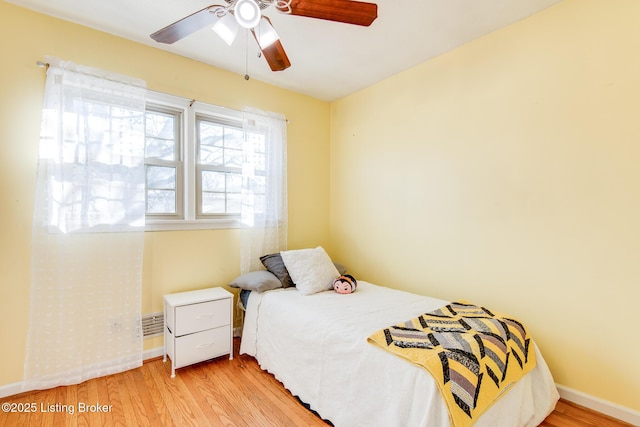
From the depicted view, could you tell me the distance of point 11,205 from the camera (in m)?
1.96

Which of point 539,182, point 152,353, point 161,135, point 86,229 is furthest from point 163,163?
point 539,182

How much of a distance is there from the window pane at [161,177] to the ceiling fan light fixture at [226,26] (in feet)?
4.50

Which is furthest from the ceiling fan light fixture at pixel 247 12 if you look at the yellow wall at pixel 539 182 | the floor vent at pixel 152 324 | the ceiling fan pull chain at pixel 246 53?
the floor vent at pixel 152 324

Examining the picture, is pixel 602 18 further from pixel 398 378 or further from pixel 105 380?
pixel 105 380

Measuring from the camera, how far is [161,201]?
2.57m

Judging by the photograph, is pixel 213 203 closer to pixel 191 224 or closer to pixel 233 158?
pixel 191 224

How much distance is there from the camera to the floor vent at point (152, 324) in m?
2.43

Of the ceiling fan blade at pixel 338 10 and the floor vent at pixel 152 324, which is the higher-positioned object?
the ceiling fan blade at pixel 338 10

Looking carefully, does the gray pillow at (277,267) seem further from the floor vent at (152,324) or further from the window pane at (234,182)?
the floor vent at (152,324)

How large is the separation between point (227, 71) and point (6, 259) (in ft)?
7.40

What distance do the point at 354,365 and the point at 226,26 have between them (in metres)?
2.01

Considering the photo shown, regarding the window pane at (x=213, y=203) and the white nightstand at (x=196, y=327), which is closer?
the white nightstand at (x=196, y=327)

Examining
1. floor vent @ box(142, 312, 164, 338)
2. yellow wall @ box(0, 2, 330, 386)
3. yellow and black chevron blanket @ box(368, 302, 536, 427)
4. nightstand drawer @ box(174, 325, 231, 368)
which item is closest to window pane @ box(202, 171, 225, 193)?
yellow wall @ box(0, 2, 330, 386)

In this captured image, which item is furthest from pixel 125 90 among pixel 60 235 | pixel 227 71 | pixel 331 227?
pixel 331 227
